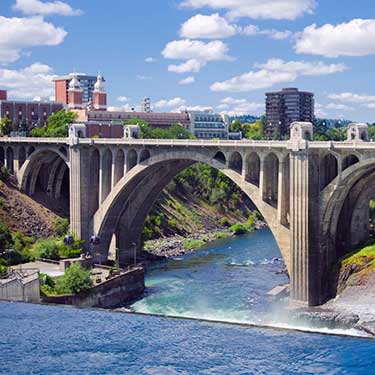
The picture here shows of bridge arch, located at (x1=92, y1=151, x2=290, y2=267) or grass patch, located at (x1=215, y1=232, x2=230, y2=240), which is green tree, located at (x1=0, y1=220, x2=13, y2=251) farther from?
grass patch, located at (x1=215, y1=232, x2=230, y2=240)

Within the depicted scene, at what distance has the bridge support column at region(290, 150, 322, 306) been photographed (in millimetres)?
46844

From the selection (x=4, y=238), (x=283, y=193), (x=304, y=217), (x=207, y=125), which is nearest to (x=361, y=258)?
(x=304, y=217)

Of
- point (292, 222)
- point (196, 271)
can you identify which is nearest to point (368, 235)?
point (292, 222)

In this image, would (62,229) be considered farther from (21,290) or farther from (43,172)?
(21,290)

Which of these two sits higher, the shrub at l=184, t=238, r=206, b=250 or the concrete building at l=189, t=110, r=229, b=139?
the concrete building at l=189, t=110, r=229, b=139

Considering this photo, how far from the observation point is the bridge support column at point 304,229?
46.8 m

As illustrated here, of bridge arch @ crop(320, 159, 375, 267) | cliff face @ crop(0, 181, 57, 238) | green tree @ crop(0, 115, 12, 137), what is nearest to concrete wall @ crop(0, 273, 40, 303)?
cliff face @ crop(0, 181, 57, 238)

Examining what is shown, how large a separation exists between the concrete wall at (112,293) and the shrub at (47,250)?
7512 millimetres

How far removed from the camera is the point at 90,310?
40156 millimetres

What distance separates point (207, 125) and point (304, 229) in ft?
347

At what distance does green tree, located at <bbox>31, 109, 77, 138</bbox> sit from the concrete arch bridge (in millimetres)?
19258

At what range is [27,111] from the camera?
112000mm

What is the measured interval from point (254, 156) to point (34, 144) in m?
27.2

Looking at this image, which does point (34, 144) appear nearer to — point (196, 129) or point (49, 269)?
point (49, 269)
